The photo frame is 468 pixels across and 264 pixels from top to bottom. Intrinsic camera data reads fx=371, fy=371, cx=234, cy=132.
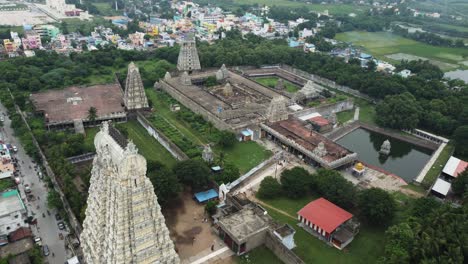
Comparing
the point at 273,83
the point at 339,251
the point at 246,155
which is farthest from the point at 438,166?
the point at 273,83

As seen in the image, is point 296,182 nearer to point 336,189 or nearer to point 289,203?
point 289,203

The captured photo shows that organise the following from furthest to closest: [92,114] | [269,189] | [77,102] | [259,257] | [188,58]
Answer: [188,58], [77,102], [92,114], [269,189], [259,257]

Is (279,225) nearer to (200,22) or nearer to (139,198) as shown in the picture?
(139,198)

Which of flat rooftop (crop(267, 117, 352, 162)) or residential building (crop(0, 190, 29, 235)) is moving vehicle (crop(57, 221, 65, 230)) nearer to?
residential building (crop(0, 190, 29, 235))

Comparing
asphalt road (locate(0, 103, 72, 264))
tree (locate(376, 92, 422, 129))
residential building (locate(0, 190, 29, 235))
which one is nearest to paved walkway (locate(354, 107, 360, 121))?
tree (locate(376, 92, 422, 129))

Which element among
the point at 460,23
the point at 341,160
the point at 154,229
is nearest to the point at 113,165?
the point at 154,229

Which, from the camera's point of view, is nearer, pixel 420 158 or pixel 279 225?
pixel 279 225

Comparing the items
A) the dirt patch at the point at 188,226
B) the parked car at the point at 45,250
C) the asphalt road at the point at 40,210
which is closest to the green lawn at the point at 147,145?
the dirt patch at the point at 188,226
